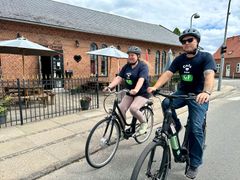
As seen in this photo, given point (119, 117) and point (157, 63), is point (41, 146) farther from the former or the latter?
point (157, 63)

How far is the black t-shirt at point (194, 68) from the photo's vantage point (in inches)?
111

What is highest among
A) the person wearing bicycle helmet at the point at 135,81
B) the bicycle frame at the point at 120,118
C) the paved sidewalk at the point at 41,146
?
the person wearing bicycle helmet at the point at 135,81

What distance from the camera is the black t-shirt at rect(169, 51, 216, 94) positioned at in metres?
2.81

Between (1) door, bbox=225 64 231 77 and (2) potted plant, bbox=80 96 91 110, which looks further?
(1) door, bbox=225 64 231 77

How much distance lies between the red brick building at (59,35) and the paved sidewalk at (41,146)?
22.3ft

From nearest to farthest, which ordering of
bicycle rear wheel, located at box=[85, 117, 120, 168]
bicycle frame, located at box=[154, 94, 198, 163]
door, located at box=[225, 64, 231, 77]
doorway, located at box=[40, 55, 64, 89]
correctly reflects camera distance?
bicycle frame, located at box=[154, 94, 198, 163] < bicycle rear wheel, located at box=[85, 117, 120, 168] < doorway, located at box=[40, 55, 64, 89] < door, located at box=[225, 64, 231, 77]

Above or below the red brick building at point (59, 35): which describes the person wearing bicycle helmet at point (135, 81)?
below

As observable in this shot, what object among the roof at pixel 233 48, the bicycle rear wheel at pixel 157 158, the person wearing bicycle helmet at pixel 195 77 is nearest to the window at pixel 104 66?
the person wearing bicycle helmet at pixel 195 77

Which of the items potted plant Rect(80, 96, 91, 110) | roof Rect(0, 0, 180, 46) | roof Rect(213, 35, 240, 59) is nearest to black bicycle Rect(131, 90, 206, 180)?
potted plant Rect(80, 96, 91, 110)

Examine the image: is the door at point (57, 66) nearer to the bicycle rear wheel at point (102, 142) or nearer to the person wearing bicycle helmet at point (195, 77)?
the bicycle rear wheel at point (102, 142)

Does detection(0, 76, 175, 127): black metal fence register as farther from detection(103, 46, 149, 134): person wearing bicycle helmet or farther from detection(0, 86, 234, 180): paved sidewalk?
detection(103, 46, 149, 134): person wearing bicycle helmet

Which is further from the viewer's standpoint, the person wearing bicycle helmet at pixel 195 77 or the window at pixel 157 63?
the window at pixel 157 63

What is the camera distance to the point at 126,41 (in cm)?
1716

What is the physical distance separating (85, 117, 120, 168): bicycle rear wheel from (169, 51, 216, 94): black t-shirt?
138 cm
